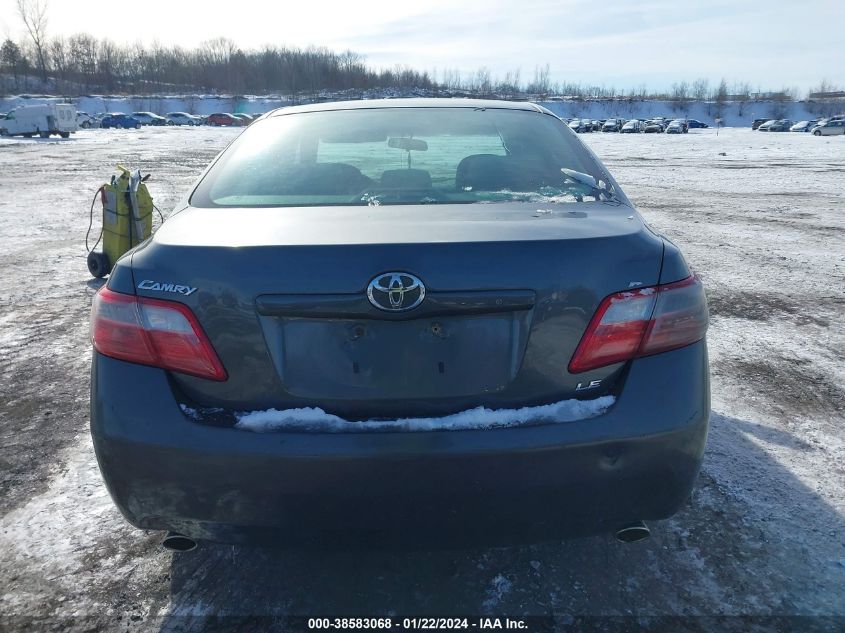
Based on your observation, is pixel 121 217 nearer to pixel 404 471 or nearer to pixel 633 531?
pixel 404 471

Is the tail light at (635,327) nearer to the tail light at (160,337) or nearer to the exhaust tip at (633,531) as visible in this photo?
the exhaust tip at (633,531)

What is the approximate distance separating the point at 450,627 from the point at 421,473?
2.18 ft

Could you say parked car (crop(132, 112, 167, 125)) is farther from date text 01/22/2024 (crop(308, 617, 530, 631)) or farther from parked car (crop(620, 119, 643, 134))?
date text 01/22/2024 (crop(308, 617, 530, 631))

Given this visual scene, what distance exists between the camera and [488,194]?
93.5 inches

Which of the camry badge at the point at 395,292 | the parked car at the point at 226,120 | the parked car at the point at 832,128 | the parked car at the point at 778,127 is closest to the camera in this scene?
the camry badge at the point at 395,292

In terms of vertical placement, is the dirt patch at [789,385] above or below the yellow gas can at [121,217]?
below

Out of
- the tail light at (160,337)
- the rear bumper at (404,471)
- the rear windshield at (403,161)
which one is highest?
the rear windshield at (403,161)

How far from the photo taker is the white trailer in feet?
149

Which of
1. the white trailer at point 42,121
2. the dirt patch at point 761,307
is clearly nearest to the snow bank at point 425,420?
the dirt patch at point 761,307

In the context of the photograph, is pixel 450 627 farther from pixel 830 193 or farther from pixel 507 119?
pixel 830 193

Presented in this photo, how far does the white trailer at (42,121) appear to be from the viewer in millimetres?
45562

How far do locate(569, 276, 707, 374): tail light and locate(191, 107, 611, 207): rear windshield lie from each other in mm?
657

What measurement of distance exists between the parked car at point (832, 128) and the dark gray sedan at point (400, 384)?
208ft

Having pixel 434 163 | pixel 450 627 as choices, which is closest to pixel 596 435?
pixel 450 627
